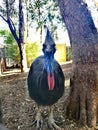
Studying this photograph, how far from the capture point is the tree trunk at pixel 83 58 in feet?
13.1

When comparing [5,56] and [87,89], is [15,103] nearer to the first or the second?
[87,89]

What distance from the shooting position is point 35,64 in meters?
4.23

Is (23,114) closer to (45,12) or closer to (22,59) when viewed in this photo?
(45,12)

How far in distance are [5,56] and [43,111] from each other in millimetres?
7452

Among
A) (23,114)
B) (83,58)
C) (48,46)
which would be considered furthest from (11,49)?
(48,46)

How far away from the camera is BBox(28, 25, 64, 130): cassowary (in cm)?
341

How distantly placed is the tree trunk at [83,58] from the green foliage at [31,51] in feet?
23.9

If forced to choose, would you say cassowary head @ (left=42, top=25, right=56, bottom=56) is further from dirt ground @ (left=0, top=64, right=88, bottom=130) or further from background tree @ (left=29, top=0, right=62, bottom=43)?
background tree @ (left=29, top=0, right=62, bottom=43)

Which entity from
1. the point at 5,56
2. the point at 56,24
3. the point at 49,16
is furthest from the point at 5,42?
the point at 49,16

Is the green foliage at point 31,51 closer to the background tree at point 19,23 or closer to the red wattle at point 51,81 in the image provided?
the background tree at point 19,23

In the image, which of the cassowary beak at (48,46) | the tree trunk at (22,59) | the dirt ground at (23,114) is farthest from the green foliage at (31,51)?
the cassowary beak at (48,46)

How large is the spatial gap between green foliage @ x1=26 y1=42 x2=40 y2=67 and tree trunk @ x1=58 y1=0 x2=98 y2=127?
23.9 ft

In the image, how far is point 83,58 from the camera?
403cm

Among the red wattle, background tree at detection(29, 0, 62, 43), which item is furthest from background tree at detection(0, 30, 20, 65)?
the red wattle
